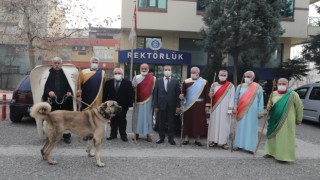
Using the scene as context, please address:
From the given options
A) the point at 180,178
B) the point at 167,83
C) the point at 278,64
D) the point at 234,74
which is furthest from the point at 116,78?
the point at 278,64

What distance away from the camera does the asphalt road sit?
6145 millimetres

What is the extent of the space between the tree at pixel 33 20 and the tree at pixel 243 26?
7187 millimetres

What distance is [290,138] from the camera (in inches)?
294

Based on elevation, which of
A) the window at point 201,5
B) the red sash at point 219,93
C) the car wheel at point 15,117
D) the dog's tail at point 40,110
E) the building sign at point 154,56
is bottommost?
the car wheel at point 15,117

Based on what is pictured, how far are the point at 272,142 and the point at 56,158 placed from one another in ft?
14.4

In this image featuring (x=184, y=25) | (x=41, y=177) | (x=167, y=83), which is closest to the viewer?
(x=41, y=177)

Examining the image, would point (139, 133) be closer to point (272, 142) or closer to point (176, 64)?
point (272, 142)

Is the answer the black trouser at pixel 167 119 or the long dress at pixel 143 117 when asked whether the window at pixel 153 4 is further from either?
the black trouser at pixel 167 119

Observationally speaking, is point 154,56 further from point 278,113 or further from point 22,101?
point 278,113

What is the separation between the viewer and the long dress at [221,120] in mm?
8477

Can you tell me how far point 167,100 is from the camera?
8.57m

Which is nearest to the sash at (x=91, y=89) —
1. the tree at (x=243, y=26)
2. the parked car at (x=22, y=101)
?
the parked car at (x=22, y=101)

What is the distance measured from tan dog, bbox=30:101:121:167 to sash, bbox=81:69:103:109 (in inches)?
66.2

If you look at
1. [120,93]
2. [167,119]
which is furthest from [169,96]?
[120,93]
